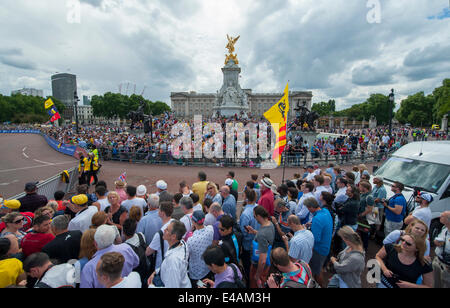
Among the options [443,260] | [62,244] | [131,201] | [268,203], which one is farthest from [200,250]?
[443,260]

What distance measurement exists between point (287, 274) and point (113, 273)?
1.88 metres

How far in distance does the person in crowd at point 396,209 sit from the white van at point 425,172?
0.95 meters

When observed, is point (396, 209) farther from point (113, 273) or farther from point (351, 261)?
point (113, 273)

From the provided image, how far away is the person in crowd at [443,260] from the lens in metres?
2.92

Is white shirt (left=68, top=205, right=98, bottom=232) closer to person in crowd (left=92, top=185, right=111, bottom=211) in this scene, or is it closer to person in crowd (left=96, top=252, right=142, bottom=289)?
person in crowd (left=92, top=185, right=111, bottom=211)

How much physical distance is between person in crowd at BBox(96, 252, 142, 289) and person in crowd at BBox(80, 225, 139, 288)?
0.36 m

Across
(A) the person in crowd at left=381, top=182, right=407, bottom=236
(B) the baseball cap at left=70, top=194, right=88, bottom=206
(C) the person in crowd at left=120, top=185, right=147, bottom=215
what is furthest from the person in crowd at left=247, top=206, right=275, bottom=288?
(A) the person in crowd at left=381, top=182, right=407, bottom=236

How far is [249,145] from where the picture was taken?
16.5 m

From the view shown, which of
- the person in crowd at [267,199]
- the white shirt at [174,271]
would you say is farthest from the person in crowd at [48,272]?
the person in crowd at [267,199]

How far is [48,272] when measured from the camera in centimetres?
245

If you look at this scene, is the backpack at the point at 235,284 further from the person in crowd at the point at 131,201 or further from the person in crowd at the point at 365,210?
the person in crowd at the point at 365,210

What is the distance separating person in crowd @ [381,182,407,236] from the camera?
497 cm
